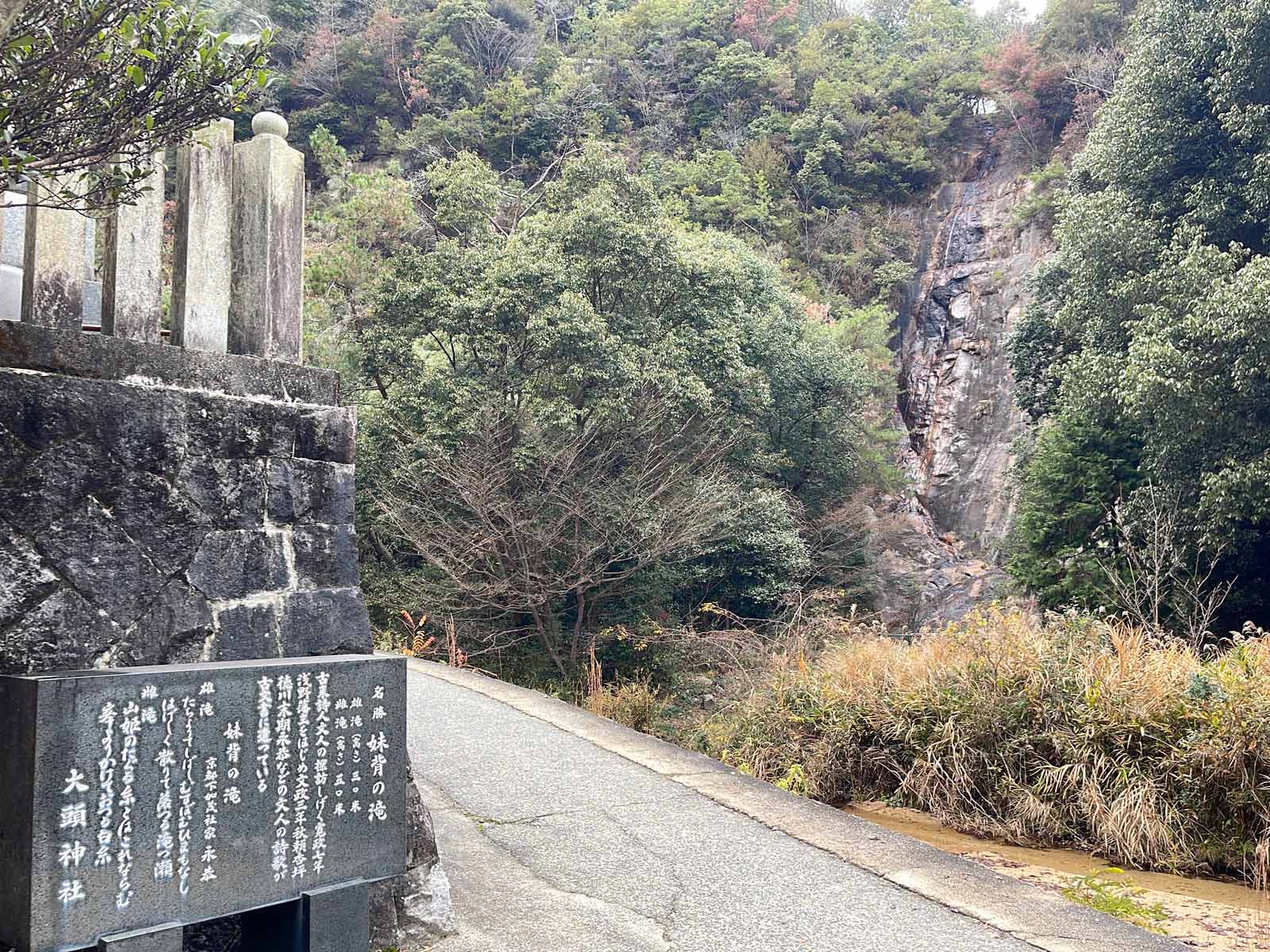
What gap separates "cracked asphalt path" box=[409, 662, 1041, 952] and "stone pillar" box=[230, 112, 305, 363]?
2021 millimetres

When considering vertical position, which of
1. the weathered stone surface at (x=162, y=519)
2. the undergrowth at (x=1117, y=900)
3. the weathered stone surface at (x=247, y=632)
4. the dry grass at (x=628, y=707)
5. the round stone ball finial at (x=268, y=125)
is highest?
the round stone ball finial at (x=268, y=125)

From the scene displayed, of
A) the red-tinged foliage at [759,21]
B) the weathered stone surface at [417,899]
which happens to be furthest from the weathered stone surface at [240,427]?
the red-tinged foliage at [759,21]

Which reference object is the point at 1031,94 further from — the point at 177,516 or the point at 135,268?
the point at 177,516

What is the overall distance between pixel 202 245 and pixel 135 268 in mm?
233

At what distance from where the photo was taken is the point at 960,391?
2264 cm

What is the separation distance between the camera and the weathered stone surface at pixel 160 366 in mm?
2488

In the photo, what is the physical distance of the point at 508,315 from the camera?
12352 mm

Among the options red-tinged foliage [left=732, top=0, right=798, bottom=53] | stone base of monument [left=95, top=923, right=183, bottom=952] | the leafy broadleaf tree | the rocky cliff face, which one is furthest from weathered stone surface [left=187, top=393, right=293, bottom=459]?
red-tinged foliage [left=732, top=0, right=798, bottom=53]

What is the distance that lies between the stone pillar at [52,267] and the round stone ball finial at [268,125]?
0.65m

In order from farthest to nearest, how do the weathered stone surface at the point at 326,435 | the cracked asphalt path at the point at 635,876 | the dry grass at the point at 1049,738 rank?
the dry grass at the point at 1049,738, the cracked asphalt path at the point at 635,876, the weathered stone surface at the point at 326,435

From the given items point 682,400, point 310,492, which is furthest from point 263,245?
point 682,400

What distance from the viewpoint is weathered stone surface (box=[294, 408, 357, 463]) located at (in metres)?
3.03

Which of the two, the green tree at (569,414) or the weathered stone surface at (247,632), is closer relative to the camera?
the weathered stone surface at (247,632)

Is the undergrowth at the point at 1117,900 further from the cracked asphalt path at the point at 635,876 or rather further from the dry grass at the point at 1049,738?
the cracked asphalt path at the point at 635,876
